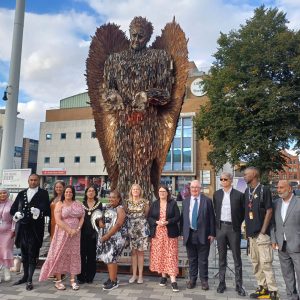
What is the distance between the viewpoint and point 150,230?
5.31m

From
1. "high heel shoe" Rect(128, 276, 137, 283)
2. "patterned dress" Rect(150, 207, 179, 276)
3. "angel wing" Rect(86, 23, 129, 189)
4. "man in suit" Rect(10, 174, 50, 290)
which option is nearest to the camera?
"patterned dress" Rect(150, 207, 179, 276)

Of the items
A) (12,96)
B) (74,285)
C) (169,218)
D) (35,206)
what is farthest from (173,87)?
(12,96)

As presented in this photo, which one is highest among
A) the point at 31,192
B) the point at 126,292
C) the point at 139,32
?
the point at 139,32

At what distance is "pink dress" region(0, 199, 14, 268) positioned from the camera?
5.50m

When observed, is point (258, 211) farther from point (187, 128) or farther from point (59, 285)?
point (187, 128)

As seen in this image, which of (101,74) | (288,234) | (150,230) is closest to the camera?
(288,234)

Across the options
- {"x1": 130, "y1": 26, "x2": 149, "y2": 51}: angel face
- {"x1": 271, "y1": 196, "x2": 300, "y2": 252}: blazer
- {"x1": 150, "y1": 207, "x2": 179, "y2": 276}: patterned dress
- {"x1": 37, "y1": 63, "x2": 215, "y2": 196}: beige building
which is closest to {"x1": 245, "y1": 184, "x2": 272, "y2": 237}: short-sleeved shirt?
{"x1": 271, "y1": 196, "x2": 300, "y2": 252}: blazer

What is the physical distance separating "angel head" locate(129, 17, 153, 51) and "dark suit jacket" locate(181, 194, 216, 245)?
11.7ft

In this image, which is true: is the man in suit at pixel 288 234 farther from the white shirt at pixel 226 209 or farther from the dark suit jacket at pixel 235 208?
the white shirt at pixel 226 209

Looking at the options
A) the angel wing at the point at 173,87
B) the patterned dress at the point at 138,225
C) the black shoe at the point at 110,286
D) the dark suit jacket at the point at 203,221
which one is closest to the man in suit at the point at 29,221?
the black shoe at the point at 110,286

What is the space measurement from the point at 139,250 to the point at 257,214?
1.96 meters

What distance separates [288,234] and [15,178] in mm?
6950

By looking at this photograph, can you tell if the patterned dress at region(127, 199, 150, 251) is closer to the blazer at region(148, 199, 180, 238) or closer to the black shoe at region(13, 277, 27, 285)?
the blazer at region(148, 199, 180, 238)

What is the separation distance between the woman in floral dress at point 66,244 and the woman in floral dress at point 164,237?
119 centimetres
